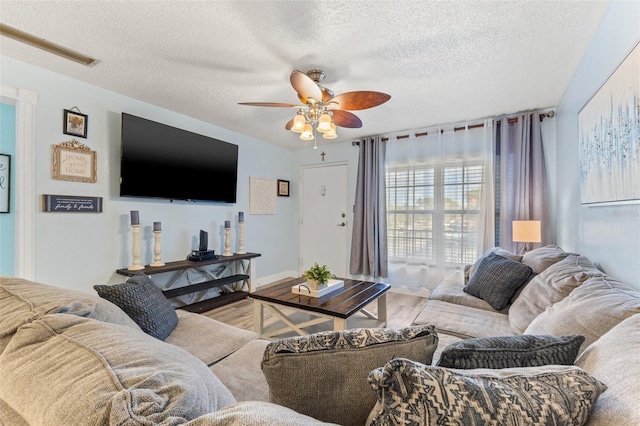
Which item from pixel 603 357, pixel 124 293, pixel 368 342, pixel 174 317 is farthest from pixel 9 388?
pixel 603 357

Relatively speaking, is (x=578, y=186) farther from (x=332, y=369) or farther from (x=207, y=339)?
(x=207, y=339)

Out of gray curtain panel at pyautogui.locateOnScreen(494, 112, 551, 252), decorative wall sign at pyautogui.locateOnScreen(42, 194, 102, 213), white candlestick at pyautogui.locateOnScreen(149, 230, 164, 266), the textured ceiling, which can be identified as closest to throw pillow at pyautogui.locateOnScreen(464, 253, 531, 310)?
gray curtain panel at pyautogui.locateOnScreen(494, 112, 551, 252)

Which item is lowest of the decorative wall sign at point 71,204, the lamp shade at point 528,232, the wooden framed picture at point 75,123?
the lamp shade at point 528,232

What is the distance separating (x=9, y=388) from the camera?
57 cm

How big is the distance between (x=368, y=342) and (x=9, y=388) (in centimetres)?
79

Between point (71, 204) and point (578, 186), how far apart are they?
423 cm

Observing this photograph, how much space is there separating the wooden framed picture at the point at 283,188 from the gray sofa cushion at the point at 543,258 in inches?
138

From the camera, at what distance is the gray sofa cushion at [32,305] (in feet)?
2.33

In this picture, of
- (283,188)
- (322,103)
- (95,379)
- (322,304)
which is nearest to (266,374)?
(95,379)

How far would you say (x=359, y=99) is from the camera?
6.78 feet

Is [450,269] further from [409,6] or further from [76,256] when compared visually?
[76,256]

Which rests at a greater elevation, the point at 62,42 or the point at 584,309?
the point at 62,42

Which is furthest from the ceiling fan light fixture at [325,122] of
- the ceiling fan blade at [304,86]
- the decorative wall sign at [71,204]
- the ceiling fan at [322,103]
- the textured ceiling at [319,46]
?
the decorative wall sign at [71,204]

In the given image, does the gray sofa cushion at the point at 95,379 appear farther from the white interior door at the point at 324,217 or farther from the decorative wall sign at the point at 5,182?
the white interior door at the point at 324,217
